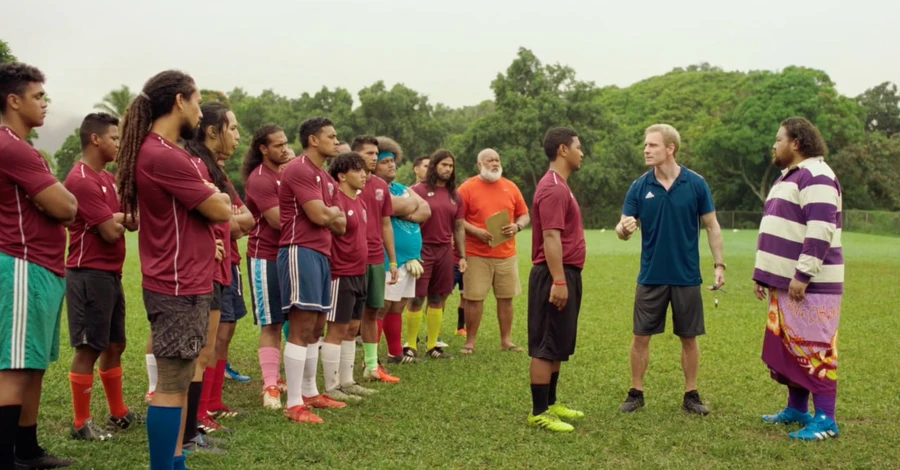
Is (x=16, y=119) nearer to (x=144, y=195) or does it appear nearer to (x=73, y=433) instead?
(x=144, y=195)

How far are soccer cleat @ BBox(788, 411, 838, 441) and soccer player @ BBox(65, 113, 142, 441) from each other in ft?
16.0

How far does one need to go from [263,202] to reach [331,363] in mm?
1568

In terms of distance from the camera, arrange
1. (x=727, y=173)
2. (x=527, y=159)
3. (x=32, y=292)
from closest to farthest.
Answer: (x=32, y=292) → (x=527, y=159) → (x=727, y=173)

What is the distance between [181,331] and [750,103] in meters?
58.8

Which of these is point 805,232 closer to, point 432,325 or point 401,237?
point 401,237

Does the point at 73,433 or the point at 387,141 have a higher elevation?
the point at 387,141

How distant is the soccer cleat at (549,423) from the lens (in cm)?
598

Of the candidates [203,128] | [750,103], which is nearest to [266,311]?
[203,128]

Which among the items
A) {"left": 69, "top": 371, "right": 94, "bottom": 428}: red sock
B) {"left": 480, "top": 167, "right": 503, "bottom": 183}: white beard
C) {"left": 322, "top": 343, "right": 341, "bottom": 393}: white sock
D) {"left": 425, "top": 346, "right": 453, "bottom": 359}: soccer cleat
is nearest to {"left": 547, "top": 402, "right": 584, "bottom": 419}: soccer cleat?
{"left": 322, "top": 343, "right": 341, "bottom": 393}: white sock

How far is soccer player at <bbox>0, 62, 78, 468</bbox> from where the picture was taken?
441cm

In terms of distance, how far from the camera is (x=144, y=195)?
4.17 m

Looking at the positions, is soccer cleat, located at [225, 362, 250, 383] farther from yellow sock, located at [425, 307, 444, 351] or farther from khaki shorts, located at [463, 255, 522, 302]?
khaki shorts, located at [463, 255, 522, 302]

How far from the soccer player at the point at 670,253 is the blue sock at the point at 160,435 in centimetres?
379

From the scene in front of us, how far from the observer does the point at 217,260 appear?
210 inches
